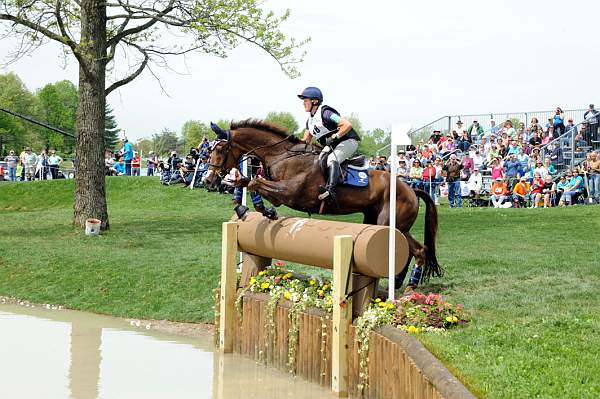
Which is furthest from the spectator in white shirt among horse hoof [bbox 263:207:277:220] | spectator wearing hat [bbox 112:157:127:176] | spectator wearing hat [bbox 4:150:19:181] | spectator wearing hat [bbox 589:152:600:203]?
horse hoof [bbox 263:207:277:220]

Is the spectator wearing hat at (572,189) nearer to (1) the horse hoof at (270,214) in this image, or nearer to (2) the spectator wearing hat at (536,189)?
(2) the spectator wearing hat at (536,189)

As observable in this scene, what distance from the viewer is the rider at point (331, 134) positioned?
1104cm

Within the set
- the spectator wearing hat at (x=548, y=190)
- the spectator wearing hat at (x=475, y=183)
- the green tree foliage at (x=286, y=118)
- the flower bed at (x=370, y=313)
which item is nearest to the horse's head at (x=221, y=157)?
the flower bed at (x=370, y=313)

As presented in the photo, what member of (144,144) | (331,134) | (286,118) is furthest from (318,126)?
(144,144)

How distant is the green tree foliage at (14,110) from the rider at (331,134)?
256ft

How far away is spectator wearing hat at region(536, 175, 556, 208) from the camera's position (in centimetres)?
2453

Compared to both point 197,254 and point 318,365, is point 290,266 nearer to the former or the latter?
point 197,254

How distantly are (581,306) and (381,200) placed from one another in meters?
2.93

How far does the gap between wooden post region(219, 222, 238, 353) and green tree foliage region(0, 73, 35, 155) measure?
77.6m

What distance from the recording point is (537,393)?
6.25m

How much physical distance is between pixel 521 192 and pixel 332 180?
15.5m

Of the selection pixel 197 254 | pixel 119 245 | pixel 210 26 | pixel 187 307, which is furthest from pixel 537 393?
pixel 210 26

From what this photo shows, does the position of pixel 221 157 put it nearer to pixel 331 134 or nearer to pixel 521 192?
pixel 331 134

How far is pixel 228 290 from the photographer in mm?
11344
